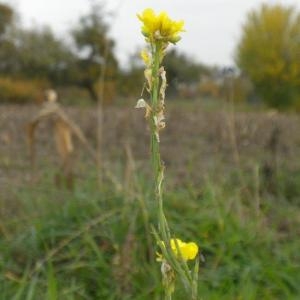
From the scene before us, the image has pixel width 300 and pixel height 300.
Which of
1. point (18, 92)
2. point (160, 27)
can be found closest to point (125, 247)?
point (160, 27)

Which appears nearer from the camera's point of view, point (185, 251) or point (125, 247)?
point (185, 251)

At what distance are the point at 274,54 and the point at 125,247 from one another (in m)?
24.3

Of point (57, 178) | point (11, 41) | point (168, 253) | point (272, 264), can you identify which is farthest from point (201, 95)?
point (168, 253)

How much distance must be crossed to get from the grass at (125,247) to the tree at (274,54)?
23.3m

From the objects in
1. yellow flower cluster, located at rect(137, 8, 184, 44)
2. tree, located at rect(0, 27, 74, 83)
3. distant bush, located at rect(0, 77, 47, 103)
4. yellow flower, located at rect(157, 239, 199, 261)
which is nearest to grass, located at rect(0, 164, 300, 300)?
yellow flower, located at rect(157, 239, 199, 261)

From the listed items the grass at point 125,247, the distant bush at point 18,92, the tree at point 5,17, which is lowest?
the grass at point 125,247

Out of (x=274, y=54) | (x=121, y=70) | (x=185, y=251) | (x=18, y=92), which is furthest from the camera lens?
(x=274, y=54)

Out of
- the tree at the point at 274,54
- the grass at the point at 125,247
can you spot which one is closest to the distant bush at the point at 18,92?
the tree at the point at 274,54

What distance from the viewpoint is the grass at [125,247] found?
2092mm

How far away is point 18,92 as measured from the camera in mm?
20906

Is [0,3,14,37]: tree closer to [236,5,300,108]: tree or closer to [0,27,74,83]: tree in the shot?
[0,27,74,83]: tree

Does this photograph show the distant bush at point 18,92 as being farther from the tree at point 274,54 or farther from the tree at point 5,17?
the tree at point 274,54

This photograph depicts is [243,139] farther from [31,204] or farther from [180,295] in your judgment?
[180,295]

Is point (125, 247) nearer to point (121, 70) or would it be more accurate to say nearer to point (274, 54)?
point (121, 70)
